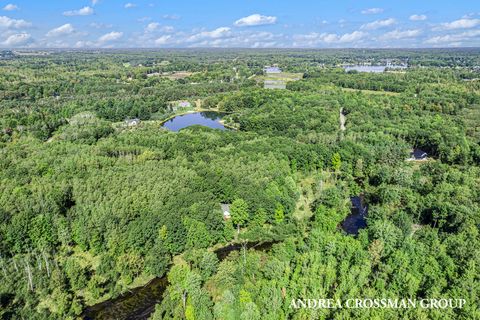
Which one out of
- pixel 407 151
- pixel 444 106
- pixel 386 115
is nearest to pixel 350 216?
pixel 407 151

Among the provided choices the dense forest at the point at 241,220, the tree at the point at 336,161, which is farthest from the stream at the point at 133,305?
the tree at the point at 336,161

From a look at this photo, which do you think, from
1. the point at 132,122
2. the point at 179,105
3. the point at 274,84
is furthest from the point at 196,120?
the point at 274,84

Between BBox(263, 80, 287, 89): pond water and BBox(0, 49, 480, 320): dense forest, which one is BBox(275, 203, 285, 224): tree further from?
BBox(263, 80, 287, 89): pond water

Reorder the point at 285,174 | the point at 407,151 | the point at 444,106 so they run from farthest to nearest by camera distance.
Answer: the point at 444,106 < the point at 407,151 < the point at 285,174

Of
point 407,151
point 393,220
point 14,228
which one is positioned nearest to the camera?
point 14,228

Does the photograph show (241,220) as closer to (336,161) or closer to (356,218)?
(356,218)

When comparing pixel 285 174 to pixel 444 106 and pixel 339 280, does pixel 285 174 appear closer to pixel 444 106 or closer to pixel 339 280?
pixel 339 280

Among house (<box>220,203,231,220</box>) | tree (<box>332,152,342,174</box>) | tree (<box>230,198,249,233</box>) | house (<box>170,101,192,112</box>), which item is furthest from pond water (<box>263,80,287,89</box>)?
tree (<box>230,198,249,233</box>)
